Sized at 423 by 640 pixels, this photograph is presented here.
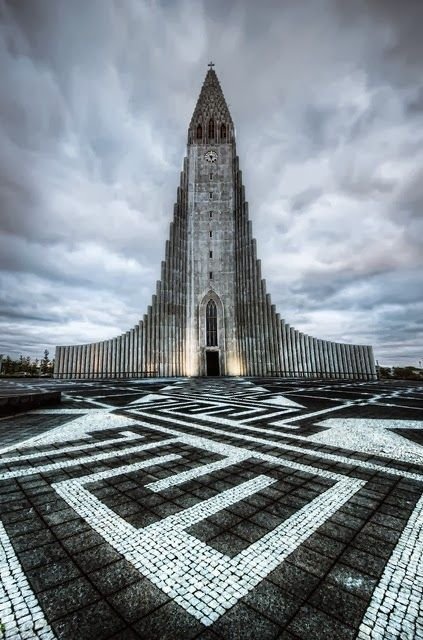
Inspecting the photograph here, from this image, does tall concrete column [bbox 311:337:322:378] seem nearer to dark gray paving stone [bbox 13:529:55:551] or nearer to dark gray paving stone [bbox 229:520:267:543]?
dark gray paving stone [bbox 229:520:267:543]

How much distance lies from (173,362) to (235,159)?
29.6 m

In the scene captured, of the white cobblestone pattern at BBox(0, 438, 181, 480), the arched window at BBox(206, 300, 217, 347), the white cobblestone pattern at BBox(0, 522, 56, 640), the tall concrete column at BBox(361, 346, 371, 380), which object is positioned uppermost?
the arched window at BBox(206, 300, 217, 347)

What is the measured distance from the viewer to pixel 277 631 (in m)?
1.64

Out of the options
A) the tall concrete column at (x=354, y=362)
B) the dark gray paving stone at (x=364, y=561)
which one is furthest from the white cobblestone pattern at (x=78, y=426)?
the tall concrete column at (x=354, y=362)

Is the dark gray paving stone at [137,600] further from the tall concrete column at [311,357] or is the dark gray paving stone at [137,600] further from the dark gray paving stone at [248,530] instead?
the tall concrete column at [311,357]

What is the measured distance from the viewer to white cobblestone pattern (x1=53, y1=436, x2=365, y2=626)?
1.94m

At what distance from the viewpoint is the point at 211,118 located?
4169cm

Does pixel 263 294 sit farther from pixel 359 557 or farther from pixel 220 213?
pixel 359 557

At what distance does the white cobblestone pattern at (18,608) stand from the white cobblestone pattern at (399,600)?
1.84 meters

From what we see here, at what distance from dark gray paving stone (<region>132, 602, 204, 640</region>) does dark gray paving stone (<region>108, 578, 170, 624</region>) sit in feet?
0.17

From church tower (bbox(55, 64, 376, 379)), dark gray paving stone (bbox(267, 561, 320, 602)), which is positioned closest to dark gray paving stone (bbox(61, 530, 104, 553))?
dark gray paving stone (bbox(267, 561, 320, 602))

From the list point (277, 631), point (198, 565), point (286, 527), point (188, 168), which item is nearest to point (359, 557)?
point (286, 527)

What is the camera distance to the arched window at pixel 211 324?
118ft

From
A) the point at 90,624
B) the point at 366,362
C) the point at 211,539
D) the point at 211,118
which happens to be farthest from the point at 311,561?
the point at 211,118
